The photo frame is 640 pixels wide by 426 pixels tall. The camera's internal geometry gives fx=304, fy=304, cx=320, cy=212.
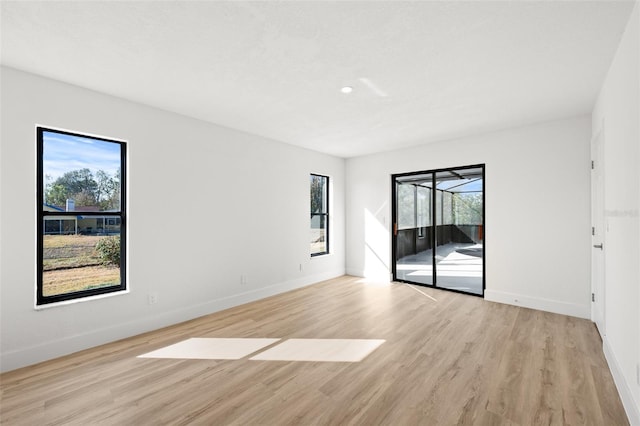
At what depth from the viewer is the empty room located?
208cm

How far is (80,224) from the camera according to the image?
3.15m

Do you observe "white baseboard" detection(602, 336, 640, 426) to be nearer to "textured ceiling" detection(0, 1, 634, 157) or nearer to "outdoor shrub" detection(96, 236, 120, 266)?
"textured ceiling" detection(0, 1, 634, 157)

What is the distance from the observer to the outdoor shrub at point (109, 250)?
3.31 m

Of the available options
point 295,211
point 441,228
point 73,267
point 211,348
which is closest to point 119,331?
point 73,267

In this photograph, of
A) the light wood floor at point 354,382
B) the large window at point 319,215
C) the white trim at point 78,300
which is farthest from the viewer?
the large window at point 319,215

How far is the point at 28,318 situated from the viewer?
277 centimetres

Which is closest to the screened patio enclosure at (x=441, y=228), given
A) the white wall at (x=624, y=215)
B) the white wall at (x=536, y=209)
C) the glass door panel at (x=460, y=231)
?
the glass door panel at (x=460, y=231)

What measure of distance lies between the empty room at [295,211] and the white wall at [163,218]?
2cm

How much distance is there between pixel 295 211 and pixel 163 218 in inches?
91.0

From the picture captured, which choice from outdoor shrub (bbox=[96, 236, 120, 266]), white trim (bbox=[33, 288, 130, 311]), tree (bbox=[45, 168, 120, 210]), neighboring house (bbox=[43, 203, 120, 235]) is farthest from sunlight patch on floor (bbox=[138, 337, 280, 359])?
tree (bbox=[45, 168, 120, 210])

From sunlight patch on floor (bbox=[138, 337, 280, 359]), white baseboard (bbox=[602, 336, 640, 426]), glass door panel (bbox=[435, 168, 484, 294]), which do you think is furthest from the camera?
glass door panel (bbox=[435, 168, 484, 294])

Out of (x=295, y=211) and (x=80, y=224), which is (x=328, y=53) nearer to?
(x=80, y=224)

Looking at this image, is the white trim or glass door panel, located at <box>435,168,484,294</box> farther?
glass door panel, located at <box>435,168,484,294</box>

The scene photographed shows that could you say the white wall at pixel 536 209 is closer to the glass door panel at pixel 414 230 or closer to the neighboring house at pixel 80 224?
the glass door panel at pixel 414 230
